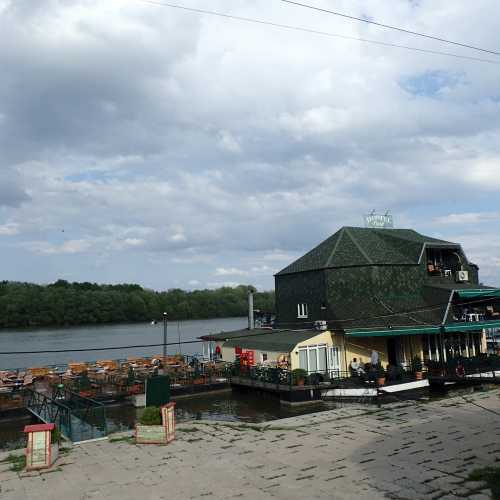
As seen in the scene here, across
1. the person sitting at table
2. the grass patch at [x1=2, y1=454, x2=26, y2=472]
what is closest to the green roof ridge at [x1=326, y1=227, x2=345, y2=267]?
the person sitting at table

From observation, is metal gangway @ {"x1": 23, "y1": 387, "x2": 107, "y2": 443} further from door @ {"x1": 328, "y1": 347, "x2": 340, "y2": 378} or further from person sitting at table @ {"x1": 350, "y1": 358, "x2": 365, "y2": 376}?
person sitting at table @ {"x1": 350, "y1": 358, "x2": 365, "y2": 376}

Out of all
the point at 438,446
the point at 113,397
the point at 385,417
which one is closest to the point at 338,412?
the point at 385,417

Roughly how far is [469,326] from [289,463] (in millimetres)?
21116

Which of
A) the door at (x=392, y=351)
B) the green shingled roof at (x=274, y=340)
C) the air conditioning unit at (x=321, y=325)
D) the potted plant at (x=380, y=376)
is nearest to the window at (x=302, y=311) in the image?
the green shingled roof at (x=274, y=340)

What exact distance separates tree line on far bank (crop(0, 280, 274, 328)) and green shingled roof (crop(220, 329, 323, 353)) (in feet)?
277

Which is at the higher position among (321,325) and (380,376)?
(321,325)

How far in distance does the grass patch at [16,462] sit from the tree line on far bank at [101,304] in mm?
103129

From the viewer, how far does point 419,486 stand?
1149 centimetres

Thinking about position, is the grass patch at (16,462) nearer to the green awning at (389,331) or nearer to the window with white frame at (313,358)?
the window with white frame at (313,358)

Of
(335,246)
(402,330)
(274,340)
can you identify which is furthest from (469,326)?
(274,340)

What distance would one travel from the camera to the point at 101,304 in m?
120

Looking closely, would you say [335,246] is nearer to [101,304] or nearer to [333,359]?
[333,359]

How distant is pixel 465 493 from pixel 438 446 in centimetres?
406

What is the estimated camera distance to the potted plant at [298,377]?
25.2 metres
